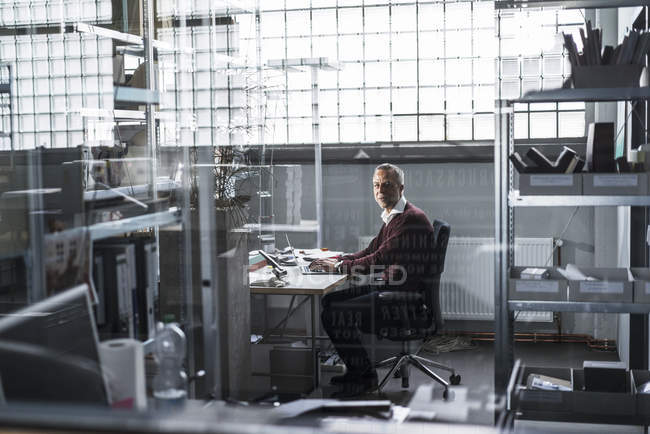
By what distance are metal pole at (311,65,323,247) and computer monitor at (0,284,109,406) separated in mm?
2753

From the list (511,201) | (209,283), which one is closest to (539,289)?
(511,201)

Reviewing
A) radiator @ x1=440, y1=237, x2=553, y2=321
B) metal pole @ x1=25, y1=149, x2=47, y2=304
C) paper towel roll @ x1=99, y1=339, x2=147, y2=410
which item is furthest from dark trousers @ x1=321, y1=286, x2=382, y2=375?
paper towel roll @ x1=99, y1=339, x2=147, y2=410

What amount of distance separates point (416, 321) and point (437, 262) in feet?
1.10

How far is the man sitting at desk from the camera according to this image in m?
3.79

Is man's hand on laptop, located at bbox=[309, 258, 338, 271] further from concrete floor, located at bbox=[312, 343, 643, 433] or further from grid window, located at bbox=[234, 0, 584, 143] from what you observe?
grid window, located at bbox=[234, 0, 584, 143]

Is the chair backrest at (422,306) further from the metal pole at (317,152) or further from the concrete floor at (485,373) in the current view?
the metal pole at (317,152)

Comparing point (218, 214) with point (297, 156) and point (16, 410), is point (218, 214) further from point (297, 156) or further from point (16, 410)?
point (16, 410)

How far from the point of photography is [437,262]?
152 inches

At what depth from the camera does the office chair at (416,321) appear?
12.0 ft

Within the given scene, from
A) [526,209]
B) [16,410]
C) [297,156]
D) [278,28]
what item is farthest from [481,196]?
[16,410]

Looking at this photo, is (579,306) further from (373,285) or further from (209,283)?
(373,285)

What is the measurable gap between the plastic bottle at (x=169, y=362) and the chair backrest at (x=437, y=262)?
5.46 feet

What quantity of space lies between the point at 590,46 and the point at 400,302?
166 cm

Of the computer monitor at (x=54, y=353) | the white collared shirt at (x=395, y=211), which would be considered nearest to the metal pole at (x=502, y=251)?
the white collared shirt at (x=395, y=211)
